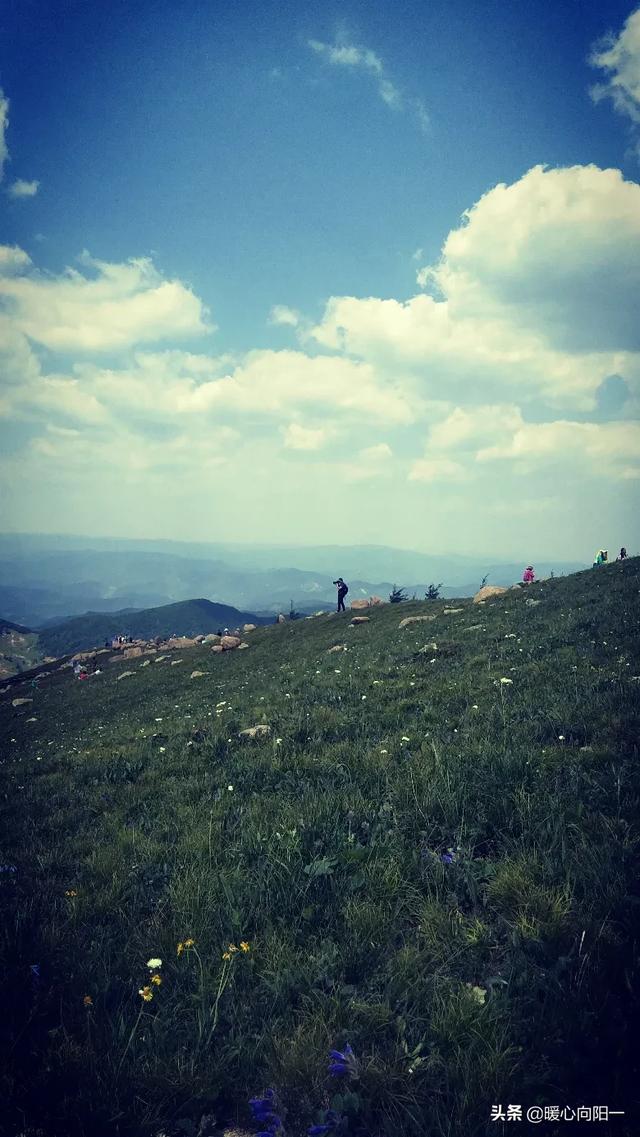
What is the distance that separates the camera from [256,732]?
372 inches

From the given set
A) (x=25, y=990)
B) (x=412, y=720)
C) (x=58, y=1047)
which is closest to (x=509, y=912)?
(x=58, y=1047)

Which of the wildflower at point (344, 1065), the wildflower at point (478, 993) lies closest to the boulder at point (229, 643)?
the wildflower at point (478, 993)

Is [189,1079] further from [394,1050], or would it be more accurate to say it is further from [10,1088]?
[394,1050]

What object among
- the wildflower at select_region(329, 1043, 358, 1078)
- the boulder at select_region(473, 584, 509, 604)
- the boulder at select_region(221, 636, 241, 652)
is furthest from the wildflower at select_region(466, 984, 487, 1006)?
the boulder at select_region(221, 636, 241, 652)

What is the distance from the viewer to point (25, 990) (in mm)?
3377

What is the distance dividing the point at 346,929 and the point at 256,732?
5856 millimetres

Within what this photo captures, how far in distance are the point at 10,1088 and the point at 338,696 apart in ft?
30.3

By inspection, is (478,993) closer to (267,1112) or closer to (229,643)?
(267,1112)

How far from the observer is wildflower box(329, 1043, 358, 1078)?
265 centimetres

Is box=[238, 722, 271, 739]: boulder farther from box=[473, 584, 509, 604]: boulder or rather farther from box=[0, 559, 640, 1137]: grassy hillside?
box=[473, 584, 509, 604]: boulder

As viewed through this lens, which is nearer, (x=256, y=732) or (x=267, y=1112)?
(x=267, y=1112)

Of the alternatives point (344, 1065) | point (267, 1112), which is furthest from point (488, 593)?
point (267, 1112)

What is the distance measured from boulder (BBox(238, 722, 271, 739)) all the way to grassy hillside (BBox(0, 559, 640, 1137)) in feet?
4.22

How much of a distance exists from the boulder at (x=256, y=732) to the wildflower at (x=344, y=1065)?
6596 millimetres
